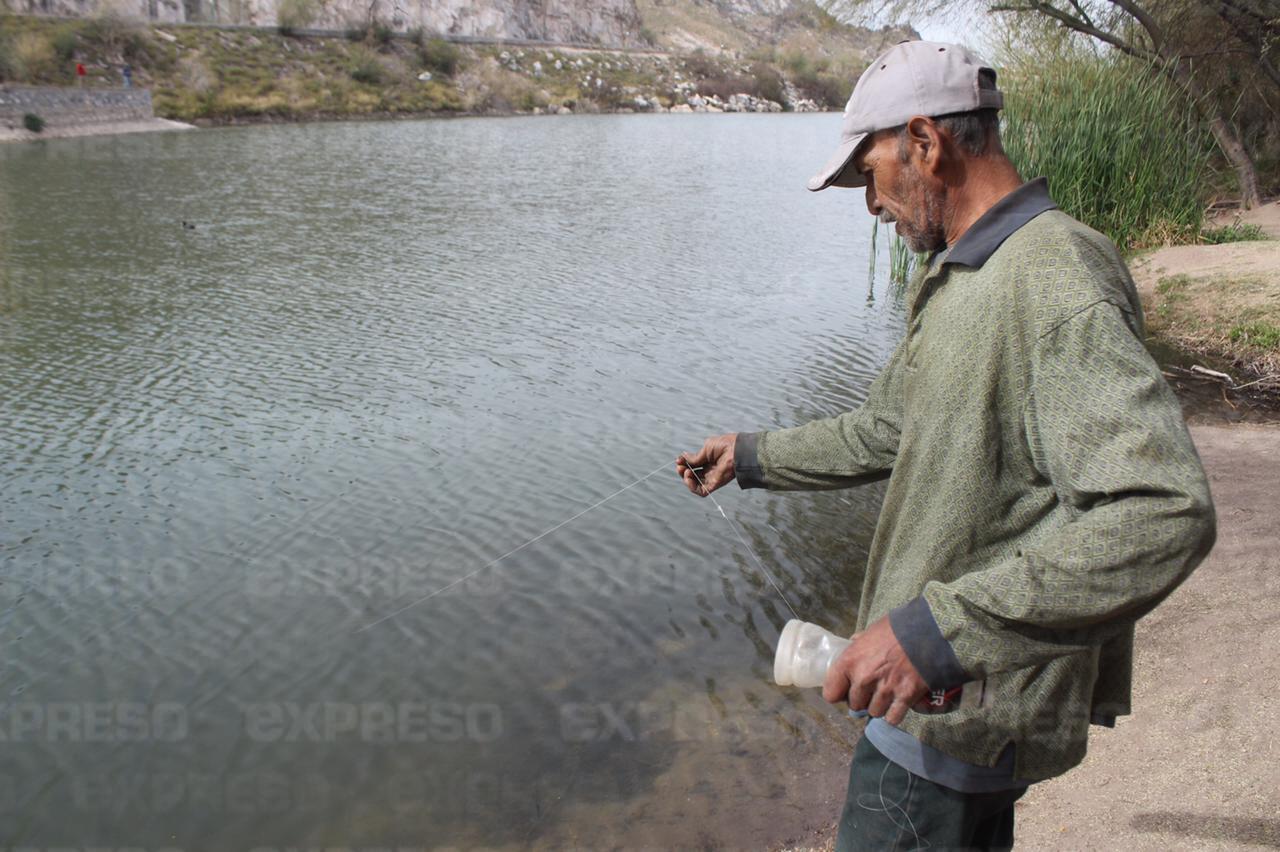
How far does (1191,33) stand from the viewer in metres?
17.2

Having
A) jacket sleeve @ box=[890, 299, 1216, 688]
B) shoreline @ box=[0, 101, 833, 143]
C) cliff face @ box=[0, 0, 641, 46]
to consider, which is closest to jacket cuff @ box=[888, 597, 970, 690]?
jacket sleeve @ box=[890, 299, 1216, 688]

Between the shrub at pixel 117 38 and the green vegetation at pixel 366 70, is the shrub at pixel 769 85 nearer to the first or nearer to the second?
the green vegetation at pixel 366 70

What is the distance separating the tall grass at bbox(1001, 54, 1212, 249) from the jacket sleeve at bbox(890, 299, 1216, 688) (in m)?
11.5

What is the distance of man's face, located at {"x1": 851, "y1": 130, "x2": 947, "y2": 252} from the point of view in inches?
73.6

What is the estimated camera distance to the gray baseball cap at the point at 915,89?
1.77 metres

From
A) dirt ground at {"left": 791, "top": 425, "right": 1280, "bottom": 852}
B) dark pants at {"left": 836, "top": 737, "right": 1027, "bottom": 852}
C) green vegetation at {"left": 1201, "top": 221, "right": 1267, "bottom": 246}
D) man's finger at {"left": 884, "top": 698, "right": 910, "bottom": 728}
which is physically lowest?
dirt ground at {"left": 791, "top": 425, "right": 1280, "bottom": 852}

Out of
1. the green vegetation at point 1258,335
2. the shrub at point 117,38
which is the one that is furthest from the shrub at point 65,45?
the green vegetation at point 1258,335

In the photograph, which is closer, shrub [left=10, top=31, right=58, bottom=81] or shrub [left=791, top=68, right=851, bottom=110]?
shrub [left=10, top=31, right=58, bottom=81]

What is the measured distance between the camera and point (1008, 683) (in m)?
1.74

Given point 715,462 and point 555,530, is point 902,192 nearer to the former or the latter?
point 715,462

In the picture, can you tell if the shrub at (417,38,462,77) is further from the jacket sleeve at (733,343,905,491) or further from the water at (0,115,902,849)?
the jacket sleeve at (733,343,905,491)

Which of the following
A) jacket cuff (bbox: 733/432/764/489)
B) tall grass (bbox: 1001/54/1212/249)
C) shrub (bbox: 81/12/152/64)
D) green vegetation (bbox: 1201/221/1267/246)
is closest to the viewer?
jacket cuff (bbox: 733/432/764/489)

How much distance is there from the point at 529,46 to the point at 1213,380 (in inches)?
3018

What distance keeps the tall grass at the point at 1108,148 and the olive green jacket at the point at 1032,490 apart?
11322mm
